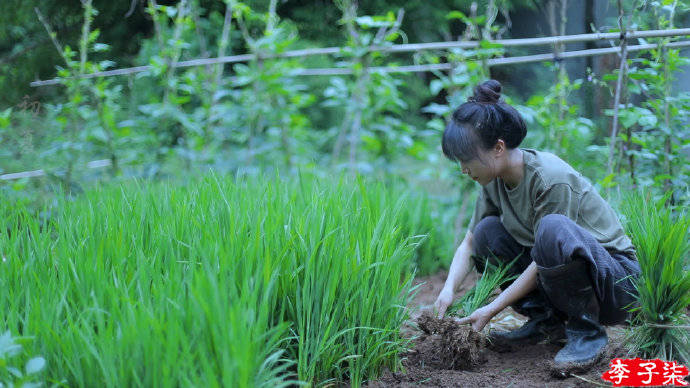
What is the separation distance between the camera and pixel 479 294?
94.3 inches

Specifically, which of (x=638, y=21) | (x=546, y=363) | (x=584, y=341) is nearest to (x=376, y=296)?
(x=546, y=363)

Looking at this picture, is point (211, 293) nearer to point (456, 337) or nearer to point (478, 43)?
point (456, 337)

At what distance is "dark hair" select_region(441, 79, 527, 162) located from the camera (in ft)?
7.24

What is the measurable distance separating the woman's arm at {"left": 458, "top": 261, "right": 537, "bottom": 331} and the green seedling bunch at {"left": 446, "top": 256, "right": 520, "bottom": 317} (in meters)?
0.13

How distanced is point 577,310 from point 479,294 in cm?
34

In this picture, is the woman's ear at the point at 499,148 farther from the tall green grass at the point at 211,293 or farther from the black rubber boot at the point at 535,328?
the black rubber boot at the point at 535,328

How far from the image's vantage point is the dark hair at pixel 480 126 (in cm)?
221

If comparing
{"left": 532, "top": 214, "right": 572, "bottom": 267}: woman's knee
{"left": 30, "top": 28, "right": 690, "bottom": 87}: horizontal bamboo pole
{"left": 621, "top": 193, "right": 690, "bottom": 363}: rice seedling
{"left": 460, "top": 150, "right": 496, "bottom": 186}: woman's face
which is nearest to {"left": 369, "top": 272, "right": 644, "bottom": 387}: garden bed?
{"left": 621, "top": 193, "right": 690, "bottom": 363}: rice seedling

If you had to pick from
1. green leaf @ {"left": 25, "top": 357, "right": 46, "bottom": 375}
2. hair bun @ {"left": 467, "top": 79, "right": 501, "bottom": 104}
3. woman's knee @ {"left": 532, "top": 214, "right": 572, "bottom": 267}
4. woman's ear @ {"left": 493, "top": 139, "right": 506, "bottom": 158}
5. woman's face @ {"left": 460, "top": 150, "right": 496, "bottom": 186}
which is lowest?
woman's knee @ {"left": 532, "top": 214, "right": 572, "bottom": 267}

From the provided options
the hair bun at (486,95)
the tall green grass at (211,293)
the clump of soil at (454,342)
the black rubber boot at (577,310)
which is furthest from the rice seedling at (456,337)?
the hair bun at (486,95)

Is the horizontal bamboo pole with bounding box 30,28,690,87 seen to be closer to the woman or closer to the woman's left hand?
the woman

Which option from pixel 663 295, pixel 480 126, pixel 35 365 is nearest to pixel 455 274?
pixel 480 126

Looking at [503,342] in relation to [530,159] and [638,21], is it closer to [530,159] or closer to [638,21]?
[530,159]

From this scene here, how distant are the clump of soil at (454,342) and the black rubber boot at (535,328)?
0.27 meters
